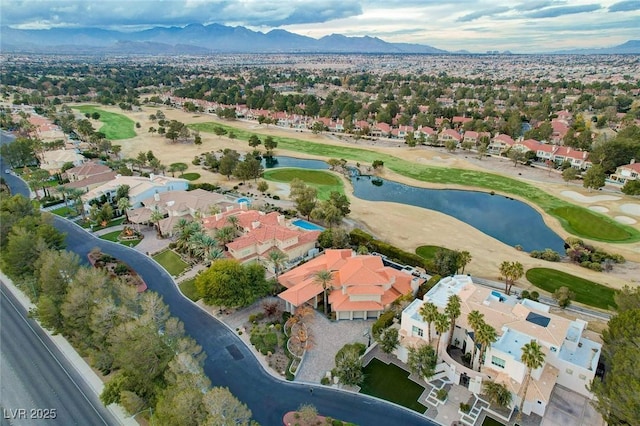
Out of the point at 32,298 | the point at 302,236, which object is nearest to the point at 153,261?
the point at 32,298

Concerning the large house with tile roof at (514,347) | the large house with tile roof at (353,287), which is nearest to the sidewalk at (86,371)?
the large house with tile roof at (353,287)

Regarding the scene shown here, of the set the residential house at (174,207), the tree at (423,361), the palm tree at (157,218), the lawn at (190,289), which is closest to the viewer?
the tree at (423,361)

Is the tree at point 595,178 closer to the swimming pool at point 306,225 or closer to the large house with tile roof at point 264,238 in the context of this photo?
the swimming pool at point 306,225

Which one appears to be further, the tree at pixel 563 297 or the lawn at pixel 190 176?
the lawn at pixel 190 176

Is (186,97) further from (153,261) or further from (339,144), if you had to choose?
(153,261)

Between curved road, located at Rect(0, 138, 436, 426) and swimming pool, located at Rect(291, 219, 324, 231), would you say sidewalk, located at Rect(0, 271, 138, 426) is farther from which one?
swimming pool, located at Rect(291, 219, 324, 231)

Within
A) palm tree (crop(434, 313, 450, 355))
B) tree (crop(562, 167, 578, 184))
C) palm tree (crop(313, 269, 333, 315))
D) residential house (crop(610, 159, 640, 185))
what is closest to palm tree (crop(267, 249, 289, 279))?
palm tree (crop(313, 269, 333, 315))
